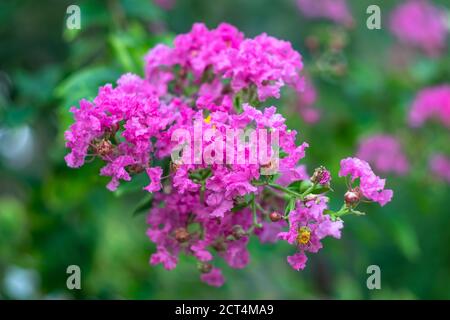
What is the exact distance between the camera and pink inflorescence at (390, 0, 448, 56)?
129 inches

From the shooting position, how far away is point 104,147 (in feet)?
4.63

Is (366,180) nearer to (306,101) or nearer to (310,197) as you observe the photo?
(310,197)

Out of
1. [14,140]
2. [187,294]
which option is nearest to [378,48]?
[187,294]

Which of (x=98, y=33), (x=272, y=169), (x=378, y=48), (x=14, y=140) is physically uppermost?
(x=378, y=48)

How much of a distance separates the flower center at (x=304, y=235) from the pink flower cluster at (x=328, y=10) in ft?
5.91

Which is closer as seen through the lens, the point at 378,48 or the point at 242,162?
the point at 242,162

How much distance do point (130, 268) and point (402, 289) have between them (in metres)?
1.32

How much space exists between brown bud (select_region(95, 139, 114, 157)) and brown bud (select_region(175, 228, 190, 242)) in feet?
0.80

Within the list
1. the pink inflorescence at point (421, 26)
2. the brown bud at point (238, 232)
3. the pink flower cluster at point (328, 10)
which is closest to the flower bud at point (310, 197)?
the brown bud at point (238, 232)

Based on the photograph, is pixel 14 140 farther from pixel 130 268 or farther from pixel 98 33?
pixel 130 268

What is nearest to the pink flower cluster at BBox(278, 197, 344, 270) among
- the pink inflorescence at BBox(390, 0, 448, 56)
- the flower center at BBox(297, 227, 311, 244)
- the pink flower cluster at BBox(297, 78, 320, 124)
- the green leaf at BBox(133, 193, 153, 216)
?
the flower center at BBox(297, 227, 311, 244)

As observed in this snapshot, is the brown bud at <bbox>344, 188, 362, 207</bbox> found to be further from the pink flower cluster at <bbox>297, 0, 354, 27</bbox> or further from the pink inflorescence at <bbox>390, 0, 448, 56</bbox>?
the pink inflorescence at <bbox>390, 0, 448, 56</bbox>

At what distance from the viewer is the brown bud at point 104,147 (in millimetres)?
1411
